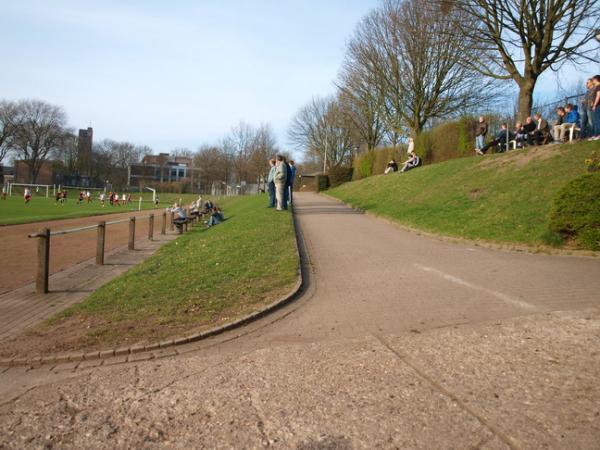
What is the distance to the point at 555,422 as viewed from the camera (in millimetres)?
3090

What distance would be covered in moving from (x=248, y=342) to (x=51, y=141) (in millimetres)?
89493

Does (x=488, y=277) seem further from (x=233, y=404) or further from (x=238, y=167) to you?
(x=238, y=167)

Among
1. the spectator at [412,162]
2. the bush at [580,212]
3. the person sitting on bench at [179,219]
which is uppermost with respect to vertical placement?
the spectator at [412,162]

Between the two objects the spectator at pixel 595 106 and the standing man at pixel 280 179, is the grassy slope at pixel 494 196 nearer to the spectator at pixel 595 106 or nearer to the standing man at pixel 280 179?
the spectator at pixel 595 106

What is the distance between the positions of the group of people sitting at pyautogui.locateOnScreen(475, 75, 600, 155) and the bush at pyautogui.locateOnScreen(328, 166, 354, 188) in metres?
21.8

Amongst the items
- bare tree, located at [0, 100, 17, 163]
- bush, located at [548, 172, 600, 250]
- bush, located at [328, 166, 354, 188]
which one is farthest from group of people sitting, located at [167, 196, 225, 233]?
bare tree, located at [0, 100, 17, 163]

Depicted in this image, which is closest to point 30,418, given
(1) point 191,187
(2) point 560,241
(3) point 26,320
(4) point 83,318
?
(4) point 83,318

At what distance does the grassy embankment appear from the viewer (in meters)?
5.21

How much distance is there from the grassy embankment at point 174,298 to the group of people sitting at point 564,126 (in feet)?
31.7

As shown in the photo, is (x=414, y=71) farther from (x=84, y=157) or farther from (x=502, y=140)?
(x=84, y=157)

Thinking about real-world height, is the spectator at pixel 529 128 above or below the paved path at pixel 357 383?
above

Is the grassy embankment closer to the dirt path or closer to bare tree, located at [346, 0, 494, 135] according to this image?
the dirt path

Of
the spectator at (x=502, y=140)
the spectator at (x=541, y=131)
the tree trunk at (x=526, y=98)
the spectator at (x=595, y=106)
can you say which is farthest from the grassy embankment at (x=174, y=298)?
the tree trunk at (x=526, y=98)

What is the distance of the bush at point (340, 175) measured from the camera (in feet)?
136
